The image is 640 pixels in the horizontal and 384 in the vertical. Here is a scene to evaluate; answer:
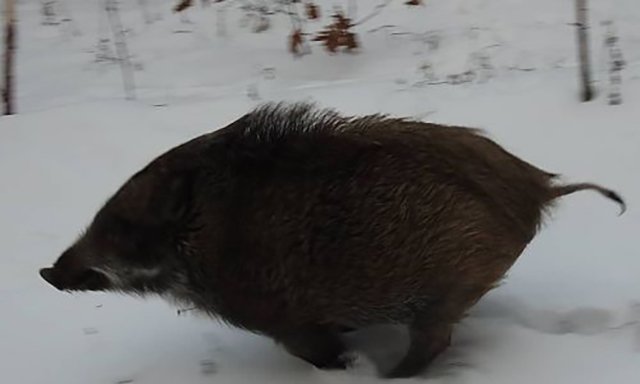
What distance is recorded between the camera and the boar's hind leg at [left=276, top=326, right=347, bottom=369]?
3.21 m

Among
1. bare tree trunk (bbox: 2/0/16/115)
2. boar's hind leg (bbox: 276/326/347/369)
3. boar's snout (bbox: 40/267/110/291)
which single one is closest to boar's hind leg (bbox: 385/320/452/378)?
boar's hind leg (bbox: 276/326/347/369)

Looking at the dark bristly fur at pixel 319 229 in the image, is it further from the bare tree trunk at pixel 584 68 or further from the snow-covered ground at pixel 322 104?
the bare tree trunk at pixel 584 68

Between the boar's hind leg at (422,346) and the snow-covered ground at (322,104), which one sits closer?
the boar's hind leg at (422,346)

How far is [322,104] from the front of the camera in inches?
222

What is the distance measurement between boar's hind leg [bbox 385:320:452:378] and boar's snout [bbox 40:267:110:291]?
85cm

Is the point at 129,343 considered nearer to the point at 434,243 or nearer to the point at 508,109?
the point at 434,243

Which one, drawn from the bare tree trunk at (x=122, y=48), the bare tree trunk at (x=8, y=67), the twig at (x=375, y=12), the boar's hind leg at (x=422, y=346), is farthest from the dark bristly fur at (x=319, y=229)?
the twig at (x=375, y=12)

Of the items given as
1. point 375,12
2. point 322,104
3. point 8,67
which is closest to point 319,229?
point 322,104

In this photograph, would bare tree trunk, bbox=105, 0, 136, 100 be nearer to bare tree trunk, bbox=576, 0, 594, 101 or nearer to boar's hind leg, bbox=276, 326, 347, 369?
bare tree trunk, bbox=576, 0, 594, 101

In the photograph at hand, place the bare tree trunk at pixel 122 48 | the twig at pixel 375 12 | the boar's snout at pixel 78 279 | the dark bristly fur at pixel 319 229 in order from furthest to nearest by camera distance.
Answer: the twig at pixel 375 12 < the bare tree trunk at pixel 122 48 < the boar's snout at pixel 78 279 < the dark bristly fur at pixel 319 229

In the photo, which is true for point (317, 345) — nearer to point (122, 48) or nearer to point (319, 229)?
point (319, 229)

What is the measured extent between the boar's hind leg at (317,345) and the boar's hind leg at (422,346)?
154 millimetres

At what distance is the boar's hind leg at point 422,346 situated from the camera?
3201mm

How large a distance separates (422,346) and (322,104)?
8.46 feet
